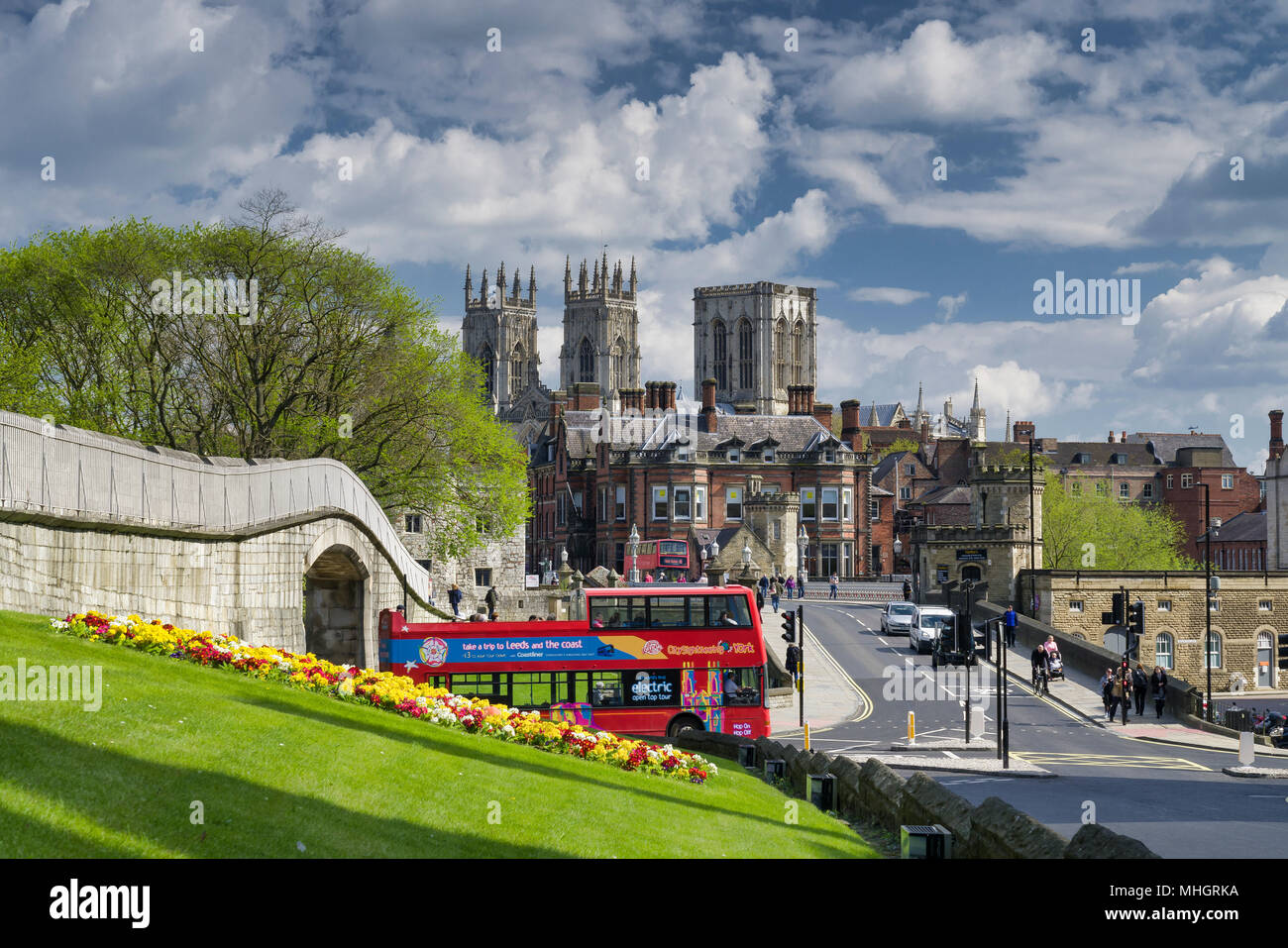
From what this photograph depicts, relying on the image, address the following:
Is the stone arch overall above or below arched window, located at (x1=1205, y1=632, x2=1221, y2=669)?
above

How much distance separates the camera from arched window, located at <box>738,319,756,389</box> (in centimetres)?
17225

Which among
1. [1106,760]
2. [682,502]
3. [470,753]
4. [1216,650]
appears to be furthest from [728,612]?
[682,502]

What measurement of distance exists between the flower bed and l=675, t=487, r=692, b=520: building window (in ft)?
249

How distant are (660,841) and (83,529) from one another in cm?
1008

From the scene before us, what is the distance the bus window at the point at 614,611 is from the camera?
98.2 ft

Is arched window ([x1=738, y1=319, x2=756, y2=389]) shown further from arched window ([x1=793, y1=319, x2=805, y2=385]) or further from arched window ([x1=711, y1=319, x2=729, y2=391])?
arched window ([x1=793, y1=319, x2=805, y2=385])

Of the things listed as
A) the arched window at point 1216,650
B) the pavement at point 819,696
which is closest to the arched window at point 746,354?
the arched window at point 1216,650

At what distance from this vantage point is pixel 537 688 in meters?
29.5

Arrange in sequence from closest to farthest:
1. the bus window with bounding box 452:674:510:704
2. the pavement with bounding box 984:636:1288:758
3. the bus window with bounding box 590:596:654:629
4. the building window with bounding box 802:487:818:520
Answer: the bus window with bounding box 452:674:510:704 → the bus window with bounding box 590:596:654:629 → the pavement with bounding box 984:636:1288:758 → the building window with bounding box 802:487:818:520

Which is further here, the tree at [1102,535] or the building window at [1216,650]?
the tree at [1102,535]

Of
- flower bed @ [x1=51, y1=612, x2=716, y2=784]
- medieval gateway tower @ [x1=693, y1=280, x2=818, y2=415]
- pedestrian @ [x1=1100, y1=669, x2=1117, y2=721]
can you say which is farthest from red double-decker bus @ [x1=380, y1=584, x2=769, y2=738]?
medieval gateway tower @ [x1=693, y1=280, x2=818, y2=415]

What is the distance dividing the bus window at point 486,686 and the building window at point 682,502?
65252 millimetres

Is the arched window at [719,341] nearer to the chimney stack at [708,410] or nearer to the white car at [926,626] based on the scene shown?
the chimney stack at [708,410]

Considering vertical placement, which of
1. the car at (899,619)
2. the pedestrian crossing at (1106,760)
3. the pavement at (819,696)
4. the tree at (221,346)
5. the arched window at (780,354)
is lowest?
the pedestrian crossing at (1106,760)
